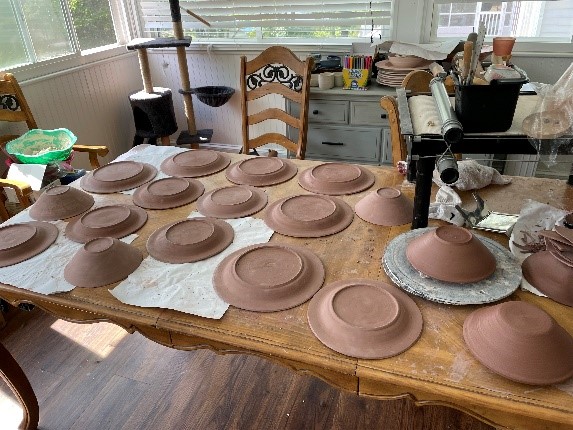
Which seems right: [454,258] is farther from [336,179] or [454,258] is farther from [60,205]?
[60,205]

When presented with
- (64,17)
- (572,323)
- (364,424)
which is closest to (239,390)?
(364,424)

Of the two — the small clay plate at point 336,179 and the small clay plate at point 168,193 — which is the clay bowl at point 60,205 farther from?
the small clay plate at point 336,179

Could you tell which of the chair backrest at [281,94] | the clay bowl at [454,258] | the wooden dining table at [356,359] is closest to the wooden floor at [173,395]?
the wooden dining table at [356,359]

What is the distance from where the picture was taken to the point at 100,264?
3.30ft

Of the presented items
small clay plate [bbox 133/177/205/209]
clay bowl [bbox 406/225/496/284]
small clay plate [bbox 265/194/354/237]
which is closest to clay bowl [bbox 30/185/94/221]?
small clay plate [bbox 133/177/205/209]

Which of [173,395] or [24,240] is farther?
[173,395]

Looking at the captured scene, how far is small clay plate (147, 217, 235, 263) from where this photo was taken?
3.52ft

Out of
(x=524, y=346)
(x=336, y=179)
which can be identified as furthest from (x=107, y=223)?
(x=524, y=346)

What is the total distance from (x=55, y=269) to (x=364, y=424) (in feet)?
3.71

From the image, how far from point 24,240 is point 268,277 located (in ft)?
2.19

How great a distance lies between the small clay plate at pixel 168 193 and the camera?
51.9 inches

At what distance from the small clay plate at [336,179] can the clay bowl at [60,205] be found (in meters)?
0.68

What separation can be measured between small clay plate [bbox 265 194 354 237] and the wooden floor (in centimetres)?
78

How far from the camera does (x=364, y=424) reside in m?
1.51
